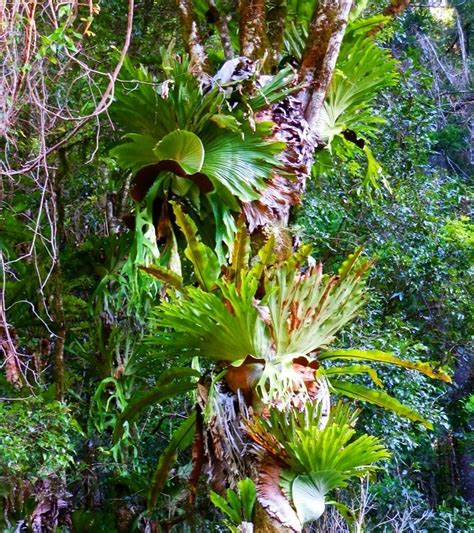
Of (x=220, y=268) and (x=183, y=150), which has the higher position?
(x=183, y=150)

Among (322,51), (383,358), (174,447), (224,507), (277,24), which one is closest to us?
(224,507)

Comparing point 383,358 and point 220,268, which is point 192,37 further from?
point 383,358

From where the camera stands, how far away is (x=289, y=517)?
2451mm

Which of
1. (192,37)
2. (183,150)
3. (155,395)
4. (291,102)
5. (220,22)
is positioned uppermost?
(220,22)

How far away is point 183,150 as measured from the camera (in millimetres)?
3152

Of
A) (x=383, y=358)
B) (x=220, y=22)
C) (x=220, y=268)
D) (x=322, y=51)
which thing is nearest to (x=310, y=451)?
(x=383, y=358)

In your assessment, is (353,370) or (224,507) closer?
(224,507)

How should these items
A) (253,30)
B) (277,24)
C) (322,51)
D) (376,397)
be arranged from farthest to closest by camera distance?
1. (277,24)
2. (253,30)
3. (322,51)
4. (376,397)

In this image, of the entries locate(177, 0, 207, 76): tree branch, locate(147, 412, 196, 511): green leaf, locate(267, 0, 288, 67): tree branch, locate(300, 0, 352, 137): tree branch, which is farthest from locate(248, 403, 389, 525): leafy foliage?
locate(267, 0, 288, 67): tree branch

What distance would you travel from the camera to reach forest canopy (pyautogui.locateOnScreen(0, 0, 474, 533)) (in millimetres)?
2621

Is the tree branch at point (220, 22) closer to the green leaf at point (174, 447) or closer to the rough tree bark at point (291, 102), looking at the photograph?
the rough tree bark at point (291, 102)

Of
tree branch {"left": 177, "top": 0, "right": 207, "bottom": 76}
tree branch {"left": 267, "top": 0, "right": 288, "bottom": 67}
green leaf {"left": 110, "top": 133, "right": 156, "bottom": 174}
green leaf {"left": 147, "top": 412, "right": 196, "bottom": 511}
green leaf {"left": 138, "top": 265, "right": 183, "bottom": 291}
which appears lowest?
green leaf {"left": 147, "top": 412, "right": 196, "bottom": 511}

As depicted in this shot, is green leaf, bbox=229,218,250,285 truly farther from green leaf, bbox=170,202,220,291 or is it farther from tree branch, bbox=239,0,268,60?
tree branch, bbox=239,0,268,60

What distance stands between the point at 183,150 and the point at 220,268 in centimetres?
67
